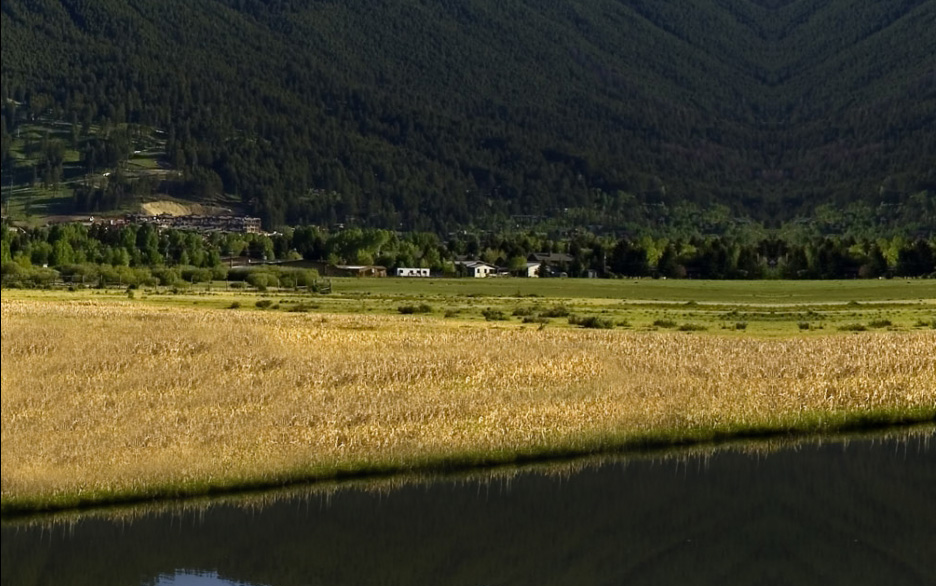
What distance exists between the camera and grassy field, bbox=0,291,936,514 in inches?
1539

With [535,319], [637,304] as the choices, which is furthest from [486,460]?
[637,304]

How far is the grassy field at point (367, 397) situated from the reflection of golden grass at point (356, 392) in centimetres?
9

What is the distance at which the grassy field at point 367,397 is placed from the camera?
39094mm

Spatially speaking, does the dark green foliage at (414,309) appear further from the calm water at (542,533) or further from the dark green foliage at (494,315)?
the calm water at (542,533)

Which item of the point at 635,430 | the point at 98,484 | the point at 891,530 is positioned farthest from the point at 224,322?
the point at 891,530

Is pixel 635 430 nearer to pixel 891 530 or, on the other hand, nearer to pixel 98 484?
pixel 891 530

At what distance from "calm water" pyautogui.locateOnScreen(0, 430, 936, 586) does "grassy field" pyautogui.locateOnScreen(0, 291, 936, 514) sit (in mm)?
1468

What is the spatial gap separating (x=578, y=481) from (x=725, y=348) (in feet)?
81.8

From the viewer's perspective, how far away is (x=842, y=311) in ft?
337

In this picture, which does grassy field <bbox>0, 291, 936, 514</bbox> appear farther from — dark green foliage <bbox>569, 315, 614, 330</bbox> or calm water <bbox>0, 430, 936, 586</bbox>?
dark green foliage <bbox>569, 315, 614, 330</bbox>

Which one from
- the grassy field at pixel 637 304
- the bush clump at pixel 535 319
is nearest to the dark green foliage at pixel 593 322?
the grassy field at pixel 637 304

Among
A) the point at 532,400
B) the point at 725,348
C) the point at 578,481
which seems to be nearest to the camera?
the point at 578,481

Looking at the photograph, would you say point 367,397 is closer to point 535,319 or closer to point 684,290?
point 535,319

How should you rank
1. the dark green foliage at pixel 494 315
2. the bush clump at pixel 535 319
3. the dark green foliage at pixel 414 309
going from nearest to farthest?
1. the bush clump at pixel 535 319
2. the dark green foliage at pixel 494 315
3. the dark green foliage at pixel 414 309
